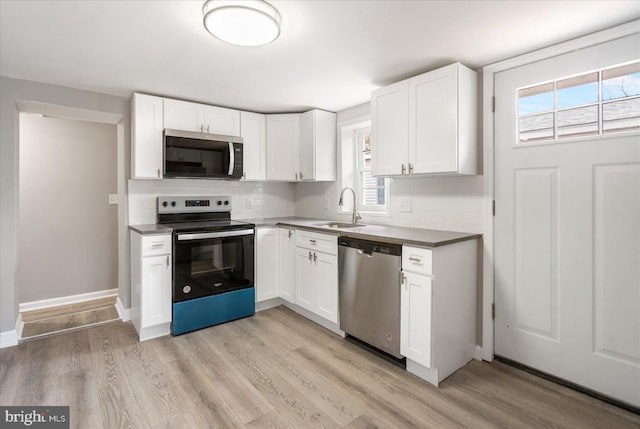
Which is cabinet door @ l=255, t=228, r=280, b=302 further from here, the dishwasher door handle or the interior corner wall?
the interior corner wall

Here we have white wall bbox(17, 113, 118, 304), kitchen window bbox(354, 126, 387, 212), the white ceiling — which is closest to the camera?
the white ceiling

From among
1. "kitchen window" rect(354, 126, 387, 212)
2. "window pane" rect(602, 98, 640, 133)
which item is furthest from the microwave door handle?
"window pane" rect(602, 98, 640, 133)

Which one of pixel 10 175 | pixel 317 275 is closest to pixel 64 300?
pixel 10 175

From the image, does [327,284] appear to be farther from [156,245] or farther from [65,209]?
[65,209]

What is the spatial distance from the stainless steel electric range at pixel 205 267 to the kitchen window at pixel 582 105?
255 centimetres

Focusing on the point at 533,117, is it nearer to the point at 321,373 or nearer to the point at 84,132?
the point at 321,373

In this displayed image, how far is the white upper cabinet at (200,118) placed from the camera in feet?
10.3

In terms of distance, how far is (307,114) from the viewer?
12.0 feet

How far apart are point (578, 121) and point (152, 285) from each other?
3403 millimetres

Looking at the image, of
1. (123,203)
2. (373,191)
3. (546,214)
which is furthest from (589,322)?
(123,203)

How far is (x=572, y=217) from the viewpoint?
2035mm

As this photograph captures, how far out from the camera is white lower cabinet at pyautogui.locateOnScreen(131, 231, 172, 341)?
2727 millimetres

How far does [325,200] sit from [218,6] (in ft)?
8.48

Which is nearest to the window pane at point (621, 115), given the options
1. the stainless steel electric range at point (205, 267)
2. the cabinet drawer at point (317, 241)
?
the cabinet drawer at point (317, 241)
